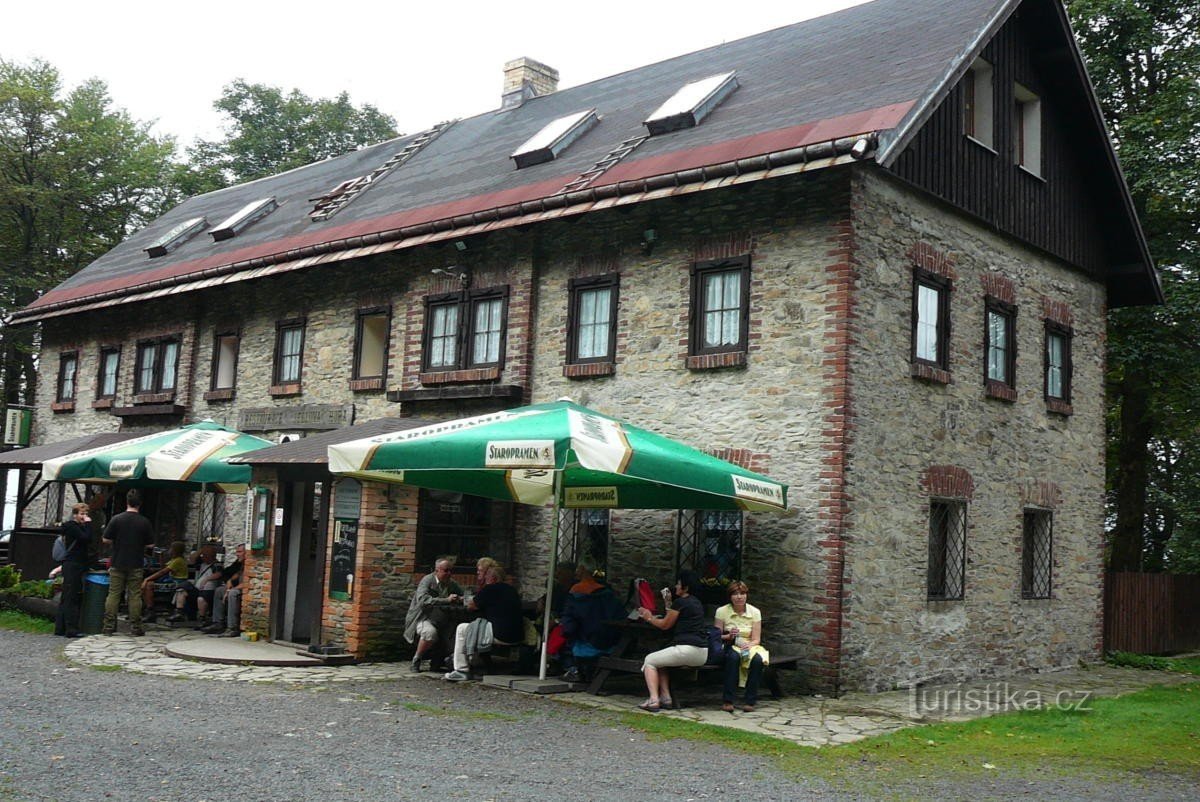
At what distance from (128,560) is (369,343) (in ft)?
15.5

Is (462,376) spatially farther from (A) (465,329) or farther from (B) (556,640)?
(B) (556,640)

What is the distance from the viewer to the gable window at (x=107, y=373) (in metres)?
23.0

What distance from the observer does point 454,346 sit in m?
16.0

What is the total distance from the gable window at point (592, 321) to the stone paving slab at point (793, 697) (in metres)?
4.21

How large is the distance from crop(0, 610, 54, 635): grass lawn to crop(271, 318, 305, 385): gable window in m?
4.97

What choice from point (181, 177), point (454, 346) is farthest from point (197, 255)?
point (181, 177)

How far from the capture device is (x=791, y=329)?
41.1ft

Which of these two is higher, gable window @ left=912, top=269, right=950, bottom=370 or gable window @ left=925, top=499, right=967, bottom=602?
gable window @ left=912, top=269, right=950, bottom=370

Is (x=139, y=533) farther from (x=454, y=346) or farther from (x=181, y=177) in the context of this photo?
(x=181, y=177)

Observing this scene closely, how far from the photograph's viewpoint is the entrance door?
47.1 ft

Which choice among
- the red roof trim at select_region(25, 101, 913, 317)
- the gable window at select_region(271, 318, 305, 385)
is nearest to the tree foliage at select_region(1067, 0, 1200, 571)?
the red roof trim at select_region(25, 101, 913, 317)

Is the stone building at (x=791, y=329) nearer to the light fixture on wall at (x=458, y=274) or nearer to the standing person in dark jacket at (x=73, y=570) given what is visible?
the light fixture on wall at (x=458, y=274)

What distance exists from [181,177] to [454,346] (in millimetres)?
26788

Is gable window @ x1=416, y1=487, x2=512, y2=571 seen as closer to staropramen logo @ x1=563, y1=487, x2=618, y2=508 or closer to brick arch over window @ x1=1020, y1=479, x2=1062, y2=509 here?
staropramen logo @ x1=563, y1=487, x2=618, y2=508
